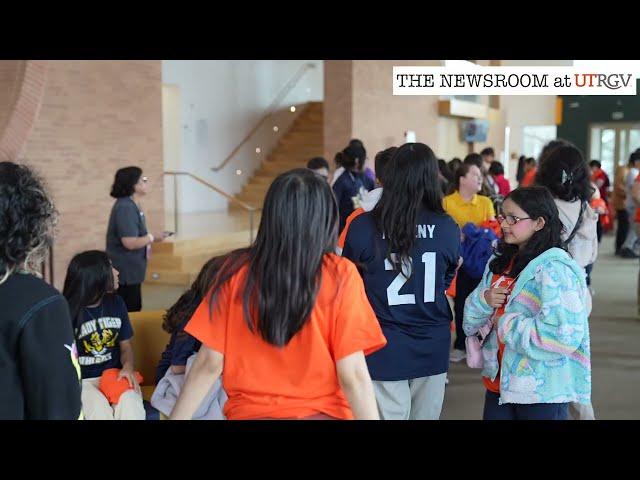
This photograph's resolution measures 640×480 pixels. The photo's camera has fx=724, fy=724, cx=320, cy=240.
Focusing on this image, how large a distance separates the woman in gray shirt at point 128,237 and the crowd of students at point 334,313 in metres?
1.66

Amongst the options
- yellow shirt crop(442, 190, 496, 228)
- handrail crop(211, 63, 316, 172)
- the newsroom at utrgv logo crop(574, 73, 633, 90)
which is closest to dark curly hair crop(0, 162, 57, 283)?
the newsroom at utrgv logo crop(574, 73, 633, 90)

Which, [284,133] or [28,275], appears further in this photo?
[284,133]

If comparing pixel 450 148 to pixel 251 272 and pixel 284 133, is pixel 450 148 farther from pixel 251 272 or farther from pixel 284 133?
pixel 251 272

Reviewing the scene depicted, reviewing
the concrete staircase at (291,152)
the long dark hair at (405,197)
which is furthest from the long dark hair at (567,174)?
the concrete staircase at (291,152)

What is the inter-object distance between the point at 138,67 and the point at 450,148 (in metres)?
11.2

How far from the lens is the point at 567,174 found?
400cm

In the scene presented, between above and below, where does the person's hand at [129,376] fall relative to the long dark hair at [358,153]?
below

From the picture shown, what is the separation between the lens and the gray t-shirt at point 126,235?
212 inches

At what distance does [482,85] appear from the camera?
13.4 feet

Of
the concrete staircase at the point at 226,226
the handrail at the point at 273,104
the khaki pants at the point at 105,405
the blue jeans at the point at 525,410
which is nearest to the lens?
the blue jeans at the point at 525,410

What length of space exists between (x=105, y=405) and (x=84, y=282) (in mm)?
618

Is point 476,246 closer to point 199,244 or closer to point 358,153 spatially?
point 358,153

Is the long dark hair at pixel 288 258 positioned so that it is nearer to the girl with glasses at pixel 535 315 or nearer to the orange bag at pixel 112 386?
the girl with glasses at pixel 535 315
